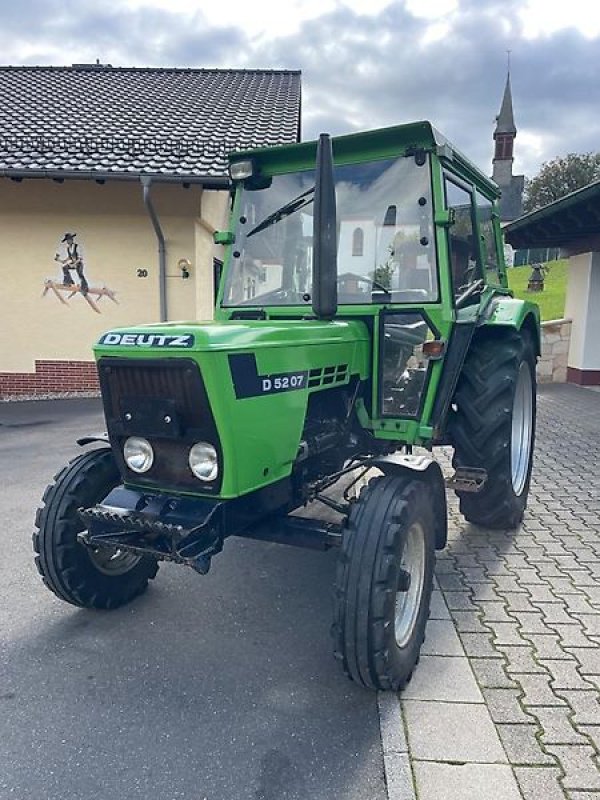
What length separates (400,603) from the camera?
8.55ft

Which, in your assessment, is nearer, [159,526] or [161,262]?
[159,526]

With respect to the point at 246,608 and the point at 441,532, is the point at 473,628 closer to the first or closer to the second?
the point at 441,532

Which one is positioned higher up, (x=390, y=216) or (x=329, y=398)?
(x=390, y=216)

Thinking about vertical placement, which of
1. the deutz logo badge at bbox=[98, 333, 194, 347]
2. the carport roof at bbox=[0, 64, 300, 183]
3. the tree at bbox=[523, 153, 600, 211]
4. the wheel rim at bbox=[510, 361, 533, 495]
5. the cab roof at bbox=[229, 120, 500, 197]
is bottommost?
the wheel rim at bbox=[510, 361, 533, 495]

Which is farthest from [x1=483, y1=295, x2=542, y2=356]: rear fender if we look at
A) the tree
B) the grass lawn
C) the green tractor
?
the tree

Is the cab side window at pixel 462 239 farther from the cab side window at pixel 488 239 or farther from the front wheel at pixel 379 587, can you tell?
the front wheel at pixel 379 587

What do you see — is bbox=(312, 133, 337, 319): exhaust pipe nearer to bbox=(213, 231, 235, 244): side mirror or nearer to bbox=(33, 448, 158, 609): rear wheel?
bbox=(213, 231, 235, 244): side mirror

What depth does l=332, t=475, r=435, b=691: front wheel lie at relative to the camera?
2.24 m

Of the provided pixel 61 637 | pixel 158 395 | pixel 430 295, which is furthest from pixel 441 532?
pixel 61 637

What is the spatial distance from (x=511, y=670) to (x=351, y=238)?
2.24 meters

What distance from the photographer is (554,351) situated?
36.1 ft

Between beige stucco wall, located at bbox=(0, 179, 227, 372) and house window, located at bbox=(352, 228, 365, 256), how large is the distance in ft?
20.7

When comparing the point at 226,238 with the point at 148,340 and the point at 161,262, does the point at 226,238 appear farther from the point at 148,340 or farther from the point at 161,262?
the point at 161,262

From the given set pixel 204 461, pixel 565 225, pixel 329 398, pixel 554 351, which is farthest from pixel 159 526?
pixel 554 351
